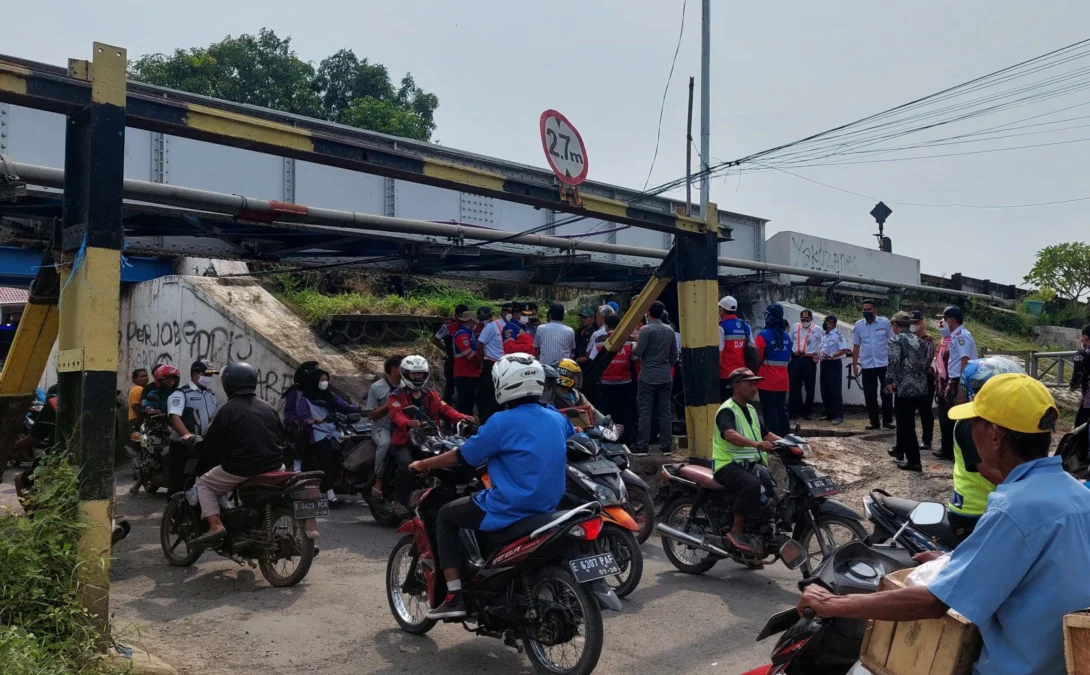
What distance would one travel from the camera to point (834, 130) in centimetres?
1295

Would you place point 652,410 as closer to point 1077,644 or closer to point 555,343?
point 555,343

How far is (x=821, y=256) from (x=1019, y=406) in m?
21.3

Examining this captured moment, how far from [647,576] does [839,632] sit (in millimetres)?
4579

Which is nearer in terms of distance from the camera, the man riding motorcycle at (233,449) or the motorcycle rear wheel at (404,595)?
the motorcycle rear wheel at (404,595)

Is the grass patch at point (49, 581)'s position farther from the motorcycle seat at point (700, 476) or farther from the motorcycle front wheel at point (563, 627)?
the motorcycle seat at point (700, 476)

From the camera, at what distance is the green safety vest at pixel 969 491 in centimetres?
484

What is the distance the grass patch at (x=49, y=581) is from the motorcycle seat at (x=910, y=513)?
440 centimetres

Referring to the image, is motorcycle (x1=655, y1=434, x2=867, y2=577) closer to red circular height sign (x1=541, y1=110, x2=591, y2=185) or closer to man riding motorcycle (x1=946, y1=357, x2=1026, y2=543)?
man riding motorcycle (x1=946, y1=357, x2=1026, y2=543)

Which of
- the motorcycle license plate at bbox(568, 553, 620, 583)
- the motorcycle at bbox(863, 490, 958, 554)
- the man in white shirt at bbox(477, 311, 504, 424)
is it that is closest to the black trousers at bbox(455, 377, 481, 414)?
the man in white shirt at bbox(477, 311, 504, 424)

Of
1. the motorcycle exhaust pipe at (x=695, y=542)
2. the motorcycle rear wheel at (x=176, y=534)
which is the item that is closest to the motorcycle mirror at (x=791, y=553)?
the motorcycle exhaust pipe at (x=695, y=542)

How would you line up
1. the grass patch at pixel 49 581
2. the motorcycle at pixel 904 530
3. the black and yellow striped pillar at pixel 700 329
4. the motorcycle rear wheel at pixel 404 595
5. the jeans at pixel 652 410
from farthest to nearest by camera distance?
1. the jeans at pixel 652 410
2. the black and yellow striped pillar at pixel 700 329
3. the motorcycle rear wheel at pixel 404 595
4. the motorcycle at pixel 904 530
5. the grass patch at pixel 49 581

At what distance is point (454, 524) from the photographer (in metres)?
5.50

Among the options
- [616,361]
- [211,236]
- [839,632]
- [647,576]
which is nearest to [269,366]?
[211,236]

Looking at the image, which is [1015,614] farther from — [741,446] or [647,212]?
[647,212]
